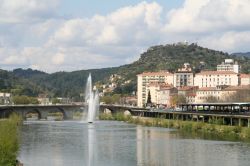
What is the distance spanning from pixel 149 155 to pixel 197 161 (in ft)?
20.4

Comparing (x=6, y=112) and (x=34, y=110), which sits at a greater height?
(x=34, y=110)

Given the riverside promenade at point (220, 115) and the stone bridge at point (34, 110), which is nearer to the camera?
the riverside promenade at point (220, 115)

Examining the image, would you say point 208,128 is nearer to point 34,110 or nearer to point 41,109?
point 41,109

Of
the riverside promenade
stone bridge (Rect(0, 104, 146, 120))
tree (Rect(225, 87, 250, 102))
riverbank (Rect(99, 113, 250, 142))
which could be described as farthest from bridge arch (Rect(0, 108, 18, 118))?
tree (Rect(225, 87, 250, 102))

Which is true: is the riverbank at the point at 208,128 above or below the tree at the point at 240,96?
below

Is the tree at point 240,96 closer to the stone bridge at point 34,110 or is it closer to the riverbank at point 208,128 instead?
the riverbank at point 208,128

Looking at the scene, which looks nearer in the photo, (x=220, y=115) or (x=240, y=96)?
(x=220, y=115)

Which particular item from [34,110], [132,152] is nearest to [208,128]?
[132,152]

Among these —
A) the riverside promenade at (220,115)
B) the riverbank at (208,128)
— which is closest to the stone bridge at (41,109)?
the riverside promenade at (220,115)

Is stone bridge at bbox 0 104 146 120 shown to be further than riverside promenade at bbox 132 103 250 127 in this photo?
Yes

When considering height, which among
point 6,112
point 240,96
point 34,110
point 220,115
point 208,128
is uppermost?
point 240,96

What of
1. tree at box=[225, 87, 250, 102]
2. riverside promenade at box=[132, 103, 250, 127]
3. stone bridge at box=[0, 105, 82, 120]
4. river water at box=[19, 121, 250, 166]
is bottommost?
river water at box=[19, 121, 250, 166]

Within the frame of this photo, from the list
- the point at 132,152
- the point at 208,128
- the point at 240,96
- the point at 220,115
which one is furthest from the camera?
the point at 240,96

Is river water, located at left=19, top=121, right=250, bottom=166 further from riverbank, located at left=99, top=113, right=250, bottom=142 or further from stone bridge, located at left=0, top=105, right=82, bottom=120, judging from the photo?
stone bridge, located at left=0, top=105, right=82, bottom=120
